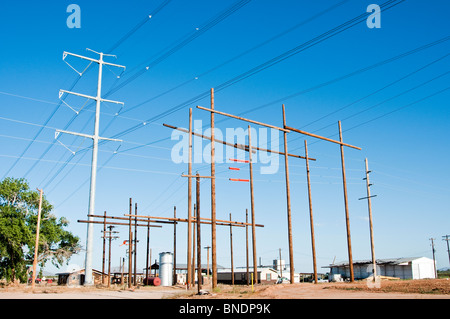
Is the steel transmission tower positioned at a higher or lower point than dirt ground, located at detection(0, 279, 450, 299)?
higher

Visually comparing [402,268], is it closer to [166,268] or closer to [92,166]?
[166,268]

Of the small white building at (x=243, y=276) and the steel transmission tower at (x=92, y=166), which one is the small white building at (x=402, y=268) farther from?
the steel transmission tower at (x=92, y=166)

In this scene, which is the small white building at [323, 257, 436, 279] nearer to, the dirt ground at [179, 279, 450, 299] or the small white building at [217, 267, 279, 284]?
the small white building at [217, 267, 279, 284]

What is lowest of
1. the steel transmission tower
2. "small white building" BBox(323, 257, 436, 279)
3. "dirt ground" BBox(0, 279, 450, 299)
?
"small white building" BBox(323, 257, 436, 279)

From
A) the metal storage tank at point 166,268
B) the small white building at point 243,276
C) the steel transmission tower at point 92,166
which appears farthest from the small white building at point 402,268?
the steel transmission tower at point 92,166

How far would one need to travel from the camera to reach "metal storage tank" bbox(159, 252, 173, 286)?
47.4m

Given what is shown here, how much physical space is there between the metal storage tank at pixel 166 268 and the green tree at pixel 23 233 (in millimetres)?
12190

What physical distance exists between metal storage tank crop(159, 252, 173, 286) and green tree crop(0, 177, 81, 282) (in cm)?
1219

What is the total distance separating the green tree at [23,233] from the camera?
4500cm

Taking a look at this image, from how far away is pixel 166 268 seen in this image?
156 ft

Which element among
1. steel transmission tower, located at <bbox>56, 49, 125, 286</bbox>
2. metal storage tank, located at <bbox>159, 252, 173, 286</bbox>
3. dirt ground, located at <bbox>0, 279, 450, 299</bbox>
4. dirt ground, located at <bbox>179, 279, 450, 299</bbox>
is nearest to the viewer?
dirt ground, located at <bbox>179, 279, 450, 299</bbox>

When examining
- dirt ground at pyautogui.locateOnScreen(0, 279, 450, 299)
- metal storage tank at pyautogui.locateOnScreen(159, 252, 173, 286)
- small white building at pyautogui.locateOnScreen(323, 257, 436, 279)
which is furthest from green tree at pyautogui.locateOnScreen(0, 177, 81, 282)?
small white building at pyautogui.locateOnScreen(323, 257, 436, 279)

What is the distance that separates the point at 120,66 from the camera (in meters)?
42.6
